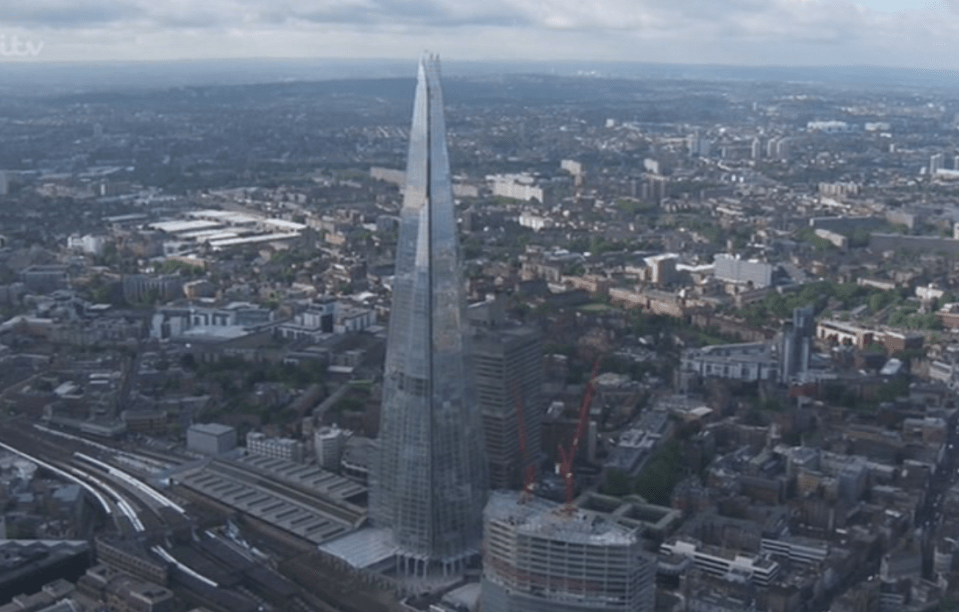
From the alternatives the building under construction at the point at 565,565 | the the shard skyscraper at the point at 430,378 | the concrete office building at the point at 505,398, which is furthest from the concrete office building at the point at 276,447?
the building under construction at the point at 565,565

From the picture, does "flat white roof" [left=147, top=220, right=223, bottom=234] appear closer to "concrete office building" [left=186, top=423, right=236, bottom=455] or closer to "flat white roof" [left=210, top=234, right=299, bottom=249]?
"flat white roof" [left=210, top=234, right=299, bottom=249]

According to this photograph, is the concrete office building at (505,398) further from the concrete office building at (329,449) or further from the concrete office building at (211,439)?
the concrete office building at (211,439)

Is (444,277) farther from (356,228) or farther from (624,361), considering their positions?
(356,228)

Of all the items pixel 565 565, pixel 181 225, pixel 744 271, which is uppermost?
pixel 565 565

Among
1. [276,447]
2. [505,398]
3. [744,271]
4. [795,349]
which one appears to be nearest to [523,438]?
[505,398]

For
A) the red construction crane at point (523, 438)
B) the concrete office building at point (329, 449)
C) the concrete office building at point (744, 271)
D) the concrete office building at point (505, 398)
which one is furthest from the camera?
the concrete office building at point (744, 271)

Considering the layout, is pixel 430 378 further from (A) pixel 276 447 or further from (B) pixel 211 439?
(B) pixel 211 439

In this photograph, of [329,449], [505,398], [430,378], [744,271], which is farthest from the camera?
[744,271]

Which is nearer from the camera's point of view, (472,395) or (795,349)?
(472,395)
